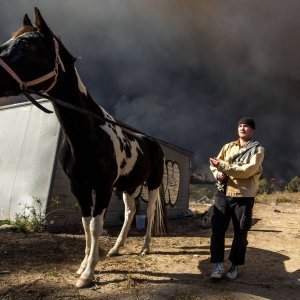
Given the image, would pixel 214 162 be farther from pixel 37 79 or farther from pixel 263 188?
pixel 263 188

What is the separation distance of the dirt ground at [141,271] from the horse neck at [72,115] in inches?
68.6

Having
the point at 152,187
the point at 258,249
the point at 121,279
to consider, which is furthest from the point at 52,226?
the point at 258,249

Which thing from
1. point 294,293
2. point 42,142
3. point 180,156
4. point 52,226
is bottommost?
point 294,293

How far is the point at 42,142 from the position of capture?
8383 millimetres

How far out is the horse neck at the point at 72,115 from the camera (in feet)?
12.9

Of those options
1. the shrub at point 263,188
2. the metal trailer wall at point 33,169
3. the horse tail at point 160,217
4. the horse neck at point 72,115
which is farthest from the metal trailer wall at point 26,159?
the shrub at point 263,188

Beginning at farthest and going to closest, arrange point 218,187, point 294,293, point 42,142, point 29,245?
point 42,142 < point 29,245 < point 218,187 < point 294,293


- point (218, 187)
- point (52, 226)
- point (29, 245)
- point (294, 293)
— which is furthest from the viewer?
point (52, 226)

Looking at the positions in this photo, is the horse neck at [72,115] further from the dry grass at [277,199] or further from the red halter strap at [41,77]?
the dry grass at [277,199]

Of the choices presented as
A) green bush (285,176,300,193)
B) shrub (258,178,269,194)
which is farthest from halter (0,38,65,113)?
green bush (285,176,300,193)

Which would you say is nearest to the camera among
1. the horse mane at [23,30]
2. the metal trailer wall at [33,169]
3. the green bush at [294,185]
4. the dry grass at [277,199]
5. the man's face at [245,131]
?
the horse mane at [23,30]

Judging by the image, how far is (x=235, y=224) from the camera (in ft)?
14.6

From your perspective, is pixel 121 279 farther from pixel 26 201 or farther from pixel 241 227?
pixel 26 201

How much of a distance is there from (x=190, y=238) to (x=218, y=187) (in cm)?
365
